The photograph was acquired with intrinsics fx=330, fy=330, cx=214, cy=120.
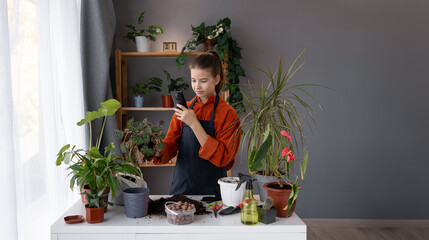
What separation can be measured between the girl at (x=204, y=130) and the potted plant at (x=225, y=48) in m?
1.17

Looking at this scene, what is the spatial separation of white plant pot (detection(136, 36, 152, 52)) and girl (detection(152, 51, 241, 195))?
4.74 ft

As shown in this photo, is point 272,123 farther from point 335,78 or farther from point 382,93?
point 382,93

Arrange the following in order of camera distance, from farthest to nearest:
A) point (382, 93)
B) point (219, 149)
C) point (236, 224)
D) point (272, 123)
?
point (382, 93) → point (219, 149) → point (272, 123) → point (236, 224)

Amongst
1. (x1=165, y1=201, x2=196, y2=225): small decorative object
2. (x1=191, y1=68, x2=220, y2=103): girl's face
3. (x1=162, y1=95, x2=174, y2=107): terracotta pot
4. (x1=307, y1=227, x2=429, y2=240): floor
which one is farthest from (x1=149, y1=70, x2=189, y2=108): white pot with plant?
(x1=165, y1=201, x2=196, y2=225): small decorative object

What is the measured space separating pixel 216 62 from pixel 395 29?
2523 mm

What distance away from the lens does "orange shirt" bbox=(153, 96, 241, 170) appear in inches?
65.3

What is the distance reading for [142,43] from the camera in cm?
317

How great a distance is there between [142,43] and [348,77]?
6.95ft

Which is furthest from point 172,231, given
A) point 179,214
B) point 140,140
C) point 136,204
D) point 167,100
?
point 167,100

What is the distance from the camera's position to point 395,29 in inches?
134

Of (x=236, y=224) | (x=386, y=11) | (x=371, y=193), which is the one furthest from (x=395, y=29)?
(x=236, y=224)

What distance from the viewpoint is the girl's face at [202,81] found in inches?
68.8

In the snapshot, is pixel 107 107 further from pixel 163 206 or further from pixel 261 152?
pixel 261 152

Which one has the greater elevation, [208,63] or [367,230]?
[208,63]
